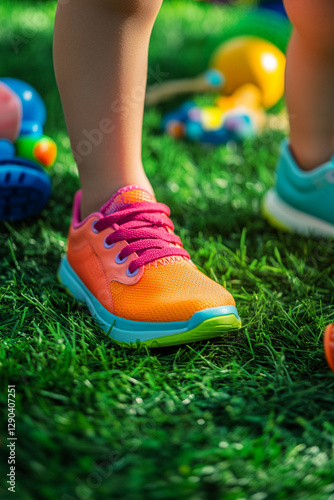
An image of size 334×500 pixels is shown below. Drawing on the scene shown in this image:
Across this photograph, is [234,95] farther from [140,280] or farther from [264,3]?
[264,3]

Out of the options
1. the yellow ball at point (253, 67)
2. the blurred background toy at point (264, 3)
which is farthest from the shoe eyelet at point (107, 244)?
the blurred background toy at point (264, 3)

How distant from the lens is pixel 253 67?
8.20 feet

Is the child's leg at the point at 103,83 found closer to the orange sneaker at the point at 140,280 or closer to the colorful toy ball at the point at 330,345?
the orange sneaker at the point at 140,280

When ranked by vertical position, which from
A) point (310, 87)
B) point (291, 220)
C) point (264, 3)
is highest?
point (310, 87)

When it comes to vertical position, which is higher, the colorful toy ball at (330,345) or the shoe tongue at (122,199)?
the shoe tongue at (122,199)

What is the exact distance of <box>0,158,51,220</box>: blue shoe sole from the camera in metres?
1.31

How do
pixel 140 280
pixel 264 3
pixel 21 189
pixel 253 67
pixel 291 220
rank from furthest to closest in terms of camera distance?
1. pixel 264 3
2. pixel 253 67
3. pixel 291 220
4. pixel 21 189
5. pixel 140 280

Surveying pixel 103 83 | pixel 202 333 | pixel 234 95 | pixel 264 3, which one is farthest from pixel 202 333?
pixel 264 3

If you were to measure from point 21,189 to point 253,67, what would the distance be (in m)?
1.54

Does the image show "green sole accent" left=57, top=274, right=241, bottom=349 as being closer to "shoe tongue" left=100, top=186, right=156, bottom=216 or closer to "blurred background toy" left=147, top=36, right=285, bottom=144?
"shoe tongue" left=100, top=186, right=156, bottom=216

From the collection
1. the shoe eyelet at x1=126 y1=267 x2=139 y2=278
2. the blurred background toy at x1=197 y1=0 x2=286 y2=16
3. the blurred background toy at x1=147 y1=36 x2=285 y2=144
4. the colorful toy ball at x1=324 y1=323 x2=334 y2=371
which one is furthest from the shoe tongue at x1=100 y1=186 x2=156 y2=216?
the blurred background toy at x1=197 y1=0 x2=286 y2=16

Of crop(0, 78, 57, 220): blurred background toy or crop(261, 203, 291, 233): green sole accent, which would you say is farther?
crop(261, 203, 291, 233): green sole accent

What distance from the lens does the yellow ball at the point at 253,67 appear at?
2506mm

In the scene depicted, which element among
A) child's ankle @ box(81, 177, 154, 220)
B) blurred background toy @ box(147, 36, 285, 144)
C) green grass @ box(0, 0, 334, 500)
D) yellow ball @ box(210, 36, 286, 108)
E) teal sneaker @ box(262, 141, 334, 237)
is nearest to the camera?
green grass @ box(0, 0, 334, 500)
